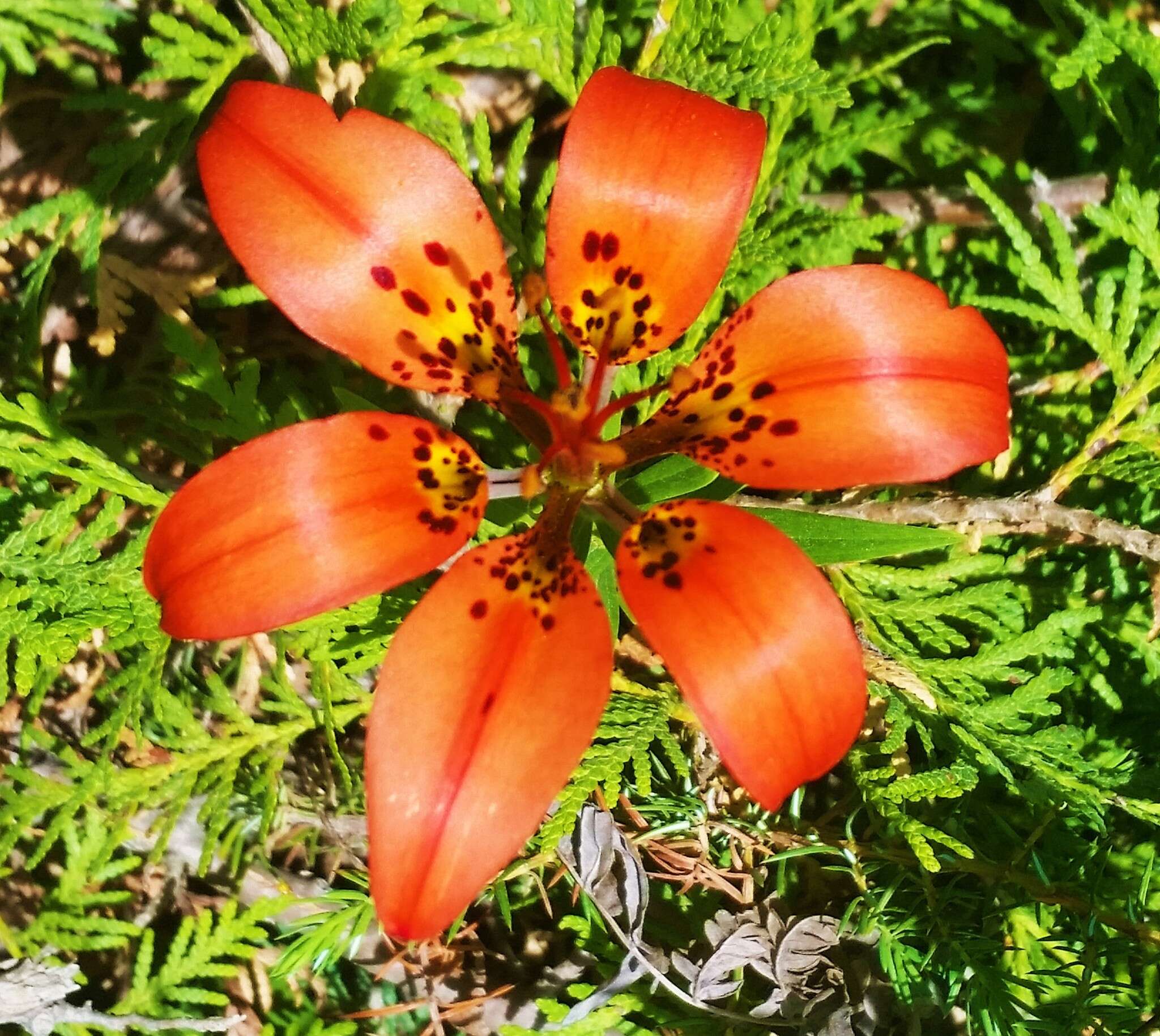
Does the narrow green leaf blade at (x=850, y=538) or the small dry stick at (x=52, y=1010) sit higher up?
the narrow green leaf blade at (x=850, y=538)

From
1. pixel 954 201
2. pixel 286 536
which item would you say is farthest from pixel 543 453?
pixel 954 201

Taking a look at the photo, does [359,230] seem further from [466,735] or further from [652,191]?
[466,735]

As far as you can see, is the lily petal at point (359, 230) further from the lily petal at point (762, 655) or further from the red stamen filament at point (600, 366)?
the lily petal at point (762, 655)

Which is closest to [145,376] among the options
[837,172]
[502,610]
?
[502,610]

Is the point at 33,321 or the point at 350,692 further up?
the point at 33,321

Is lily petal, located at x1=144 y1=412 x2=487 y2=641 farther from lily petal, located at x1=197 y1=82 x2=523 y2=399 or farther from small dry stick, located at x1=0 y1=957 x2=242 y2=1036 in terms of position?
small dry stick, located at x1=0 y1=957 x2=242 y2=1036

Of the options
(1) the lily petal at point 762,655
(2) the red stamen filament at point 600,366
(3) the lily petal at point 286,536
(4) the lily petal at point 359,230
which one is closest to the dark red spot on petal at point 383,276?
(4) the lily petal at point 359,230

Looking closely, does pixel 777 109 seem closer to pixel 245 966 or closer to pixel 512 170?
pixel 512 170
